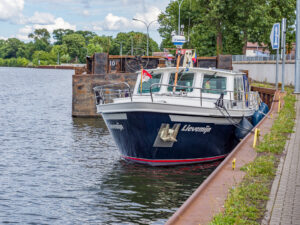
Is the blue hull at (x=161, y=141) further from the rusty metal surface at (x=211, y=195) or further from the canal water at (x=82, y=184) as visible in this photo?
the rusty metal surface at (x=211, y=195)

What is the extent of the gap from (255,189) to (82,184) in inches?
259

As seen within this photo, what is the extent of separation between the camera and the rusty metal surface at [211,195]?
606cm

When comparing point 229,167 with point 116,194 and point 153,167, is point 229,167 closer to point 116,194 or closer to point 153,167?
point 116,194

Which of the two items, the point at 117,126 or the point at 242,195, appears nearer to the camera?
the point at 242,195

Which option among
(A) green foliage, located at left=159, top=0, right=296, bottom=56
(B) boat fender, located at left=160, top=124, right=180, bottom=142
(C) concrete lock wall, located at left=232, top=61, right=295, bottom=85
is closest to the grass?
(B) boat fender, located at left=160, top=124, right=180, bottom=142

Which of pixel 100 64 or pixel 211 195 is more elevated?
pixel 100 64

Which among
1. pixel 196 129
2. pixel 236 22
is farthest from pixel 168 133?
pixel 236 22

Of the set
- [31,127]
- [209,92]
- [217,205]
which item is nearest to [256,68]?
[31,127]

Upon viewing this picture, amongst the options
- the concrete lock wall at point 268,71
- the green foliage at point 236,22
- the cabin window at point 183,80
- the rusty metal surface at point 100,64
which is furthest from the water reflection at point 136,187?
the green foliage at point 236,22

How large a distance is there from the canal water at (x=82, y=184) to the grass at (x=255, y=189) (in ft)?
7.73

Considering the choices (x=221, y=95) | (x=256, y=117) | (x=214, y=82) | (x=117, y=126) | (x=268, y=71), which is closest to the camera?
(x=221, y=95)

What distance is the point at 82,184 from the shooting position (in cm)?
1303

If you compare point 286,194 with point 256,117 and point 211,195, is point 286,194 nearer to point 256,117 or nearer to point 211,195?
point 211,195

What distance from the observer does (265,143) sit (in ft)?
36.7
